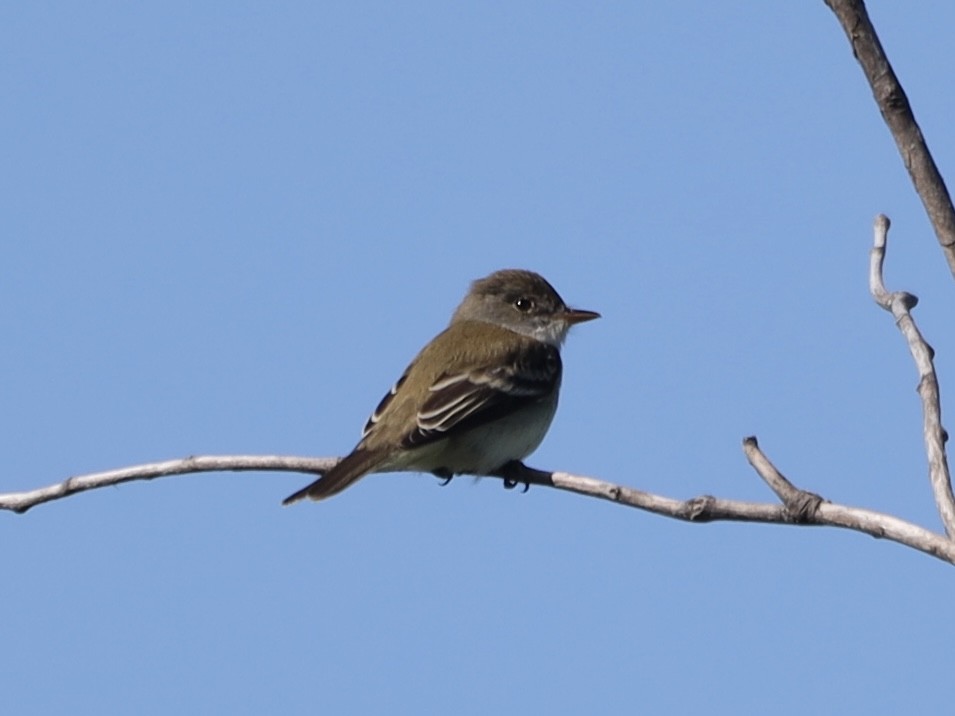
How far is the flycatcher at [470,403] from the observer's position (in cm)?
834

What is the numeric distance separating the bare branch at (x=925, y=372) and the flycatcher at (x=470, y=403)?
3166 millimetres

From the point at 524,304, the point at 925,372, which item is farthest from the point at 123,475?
the point at 524,304

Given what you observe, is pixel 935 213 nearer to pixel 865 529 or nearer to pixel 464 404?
pixel 865 529

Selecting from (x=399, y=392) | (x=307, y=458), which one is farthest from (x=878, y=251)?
(x=399, y=392)

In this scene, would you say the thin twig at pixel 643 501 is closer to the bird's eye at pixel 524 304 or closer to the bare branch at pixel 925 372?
the bare branch at pixel 925 372

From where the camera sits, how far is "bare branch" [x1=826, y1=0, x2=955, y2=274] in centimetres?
355

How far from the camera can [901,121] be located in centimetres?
361

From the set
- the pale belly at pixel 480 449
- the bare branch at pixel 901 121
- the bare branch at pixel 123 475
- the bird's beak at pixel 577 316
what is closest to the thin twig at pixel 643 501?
the bare branch at pixel 123 475

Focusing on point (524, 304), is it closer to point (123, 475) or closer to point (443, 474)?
point (443, 474)

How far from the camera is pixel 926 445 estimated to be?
4.36m

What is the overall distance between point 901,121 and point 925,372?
128 cm

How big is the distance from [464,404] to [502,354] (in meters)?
0.99

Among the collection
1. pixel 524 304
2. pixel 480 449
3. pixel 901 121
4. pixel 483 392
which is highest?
pixel 524 304

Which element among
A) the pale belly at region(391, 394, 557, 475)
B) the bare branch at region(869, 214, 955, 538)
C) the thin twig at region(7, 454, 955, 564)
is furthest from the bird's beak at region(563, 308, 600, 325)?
the bare branch at region(869, 214, 955, 538)
